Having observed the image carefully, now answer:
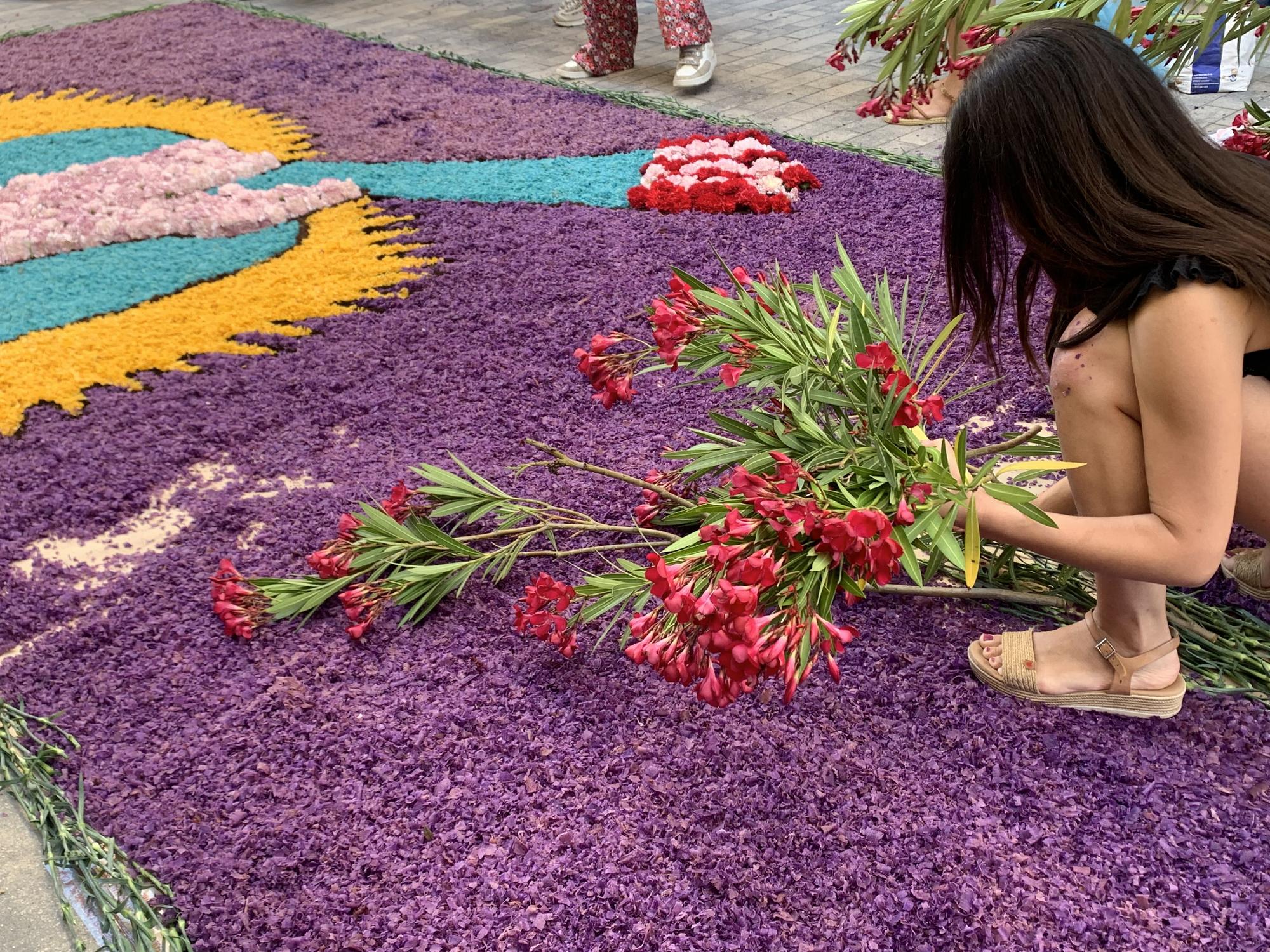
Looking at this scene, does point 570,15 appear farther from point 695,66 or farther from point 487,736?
point 487,736

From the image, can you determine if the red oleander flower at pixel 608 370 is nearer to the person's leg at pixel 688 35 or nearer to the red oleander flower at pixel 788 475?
the red oleander flower at pixel 788 475

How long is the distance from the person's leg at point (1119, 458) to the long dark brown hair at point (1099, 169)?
0.05m

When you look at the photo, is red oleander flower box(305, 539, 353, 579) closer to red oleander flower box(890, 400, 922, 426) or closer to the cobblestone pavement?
red oleander flower box(890, 400, 922, 426)

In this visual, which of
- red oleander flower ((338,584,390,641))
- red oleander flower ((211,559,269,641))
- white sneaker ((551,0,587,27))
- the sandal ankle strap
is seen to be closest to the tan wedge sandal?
the sandal ankle strap

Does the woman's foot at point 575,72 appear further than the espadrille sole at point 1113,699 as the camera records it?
Yes

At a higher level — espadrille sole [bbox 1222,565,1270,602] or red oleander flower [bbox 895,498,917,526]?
red oleander flower [bbox 895,498,917,526]

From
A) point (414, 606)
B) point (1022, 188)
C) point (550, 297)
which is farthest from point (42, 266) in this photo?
point (1022, 188)

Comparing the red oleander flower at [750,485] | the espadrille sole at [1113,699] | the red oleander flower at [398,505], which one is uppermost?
the red oleander flower at [750,485]

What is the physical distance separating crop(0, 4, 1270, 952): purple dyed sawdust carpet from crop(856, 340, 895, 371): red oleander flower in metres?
0.50

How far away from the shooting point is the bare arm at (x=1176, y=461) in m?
1.14

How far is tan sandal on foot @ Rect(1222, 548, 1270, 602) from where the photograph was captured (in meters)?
1.58

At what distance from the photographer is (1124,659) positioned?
Answer: 140cm

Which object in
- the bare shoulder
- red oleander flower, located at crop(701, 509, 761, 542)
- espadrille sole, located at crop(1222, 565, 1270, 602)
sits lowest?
espadrille sole, located at crop(1222, 565, 1270, 602)

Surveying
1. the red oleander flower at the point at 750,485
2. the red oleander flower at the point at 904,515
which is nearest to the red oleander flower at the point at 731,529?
the red oleander flower at the point at 750,485
